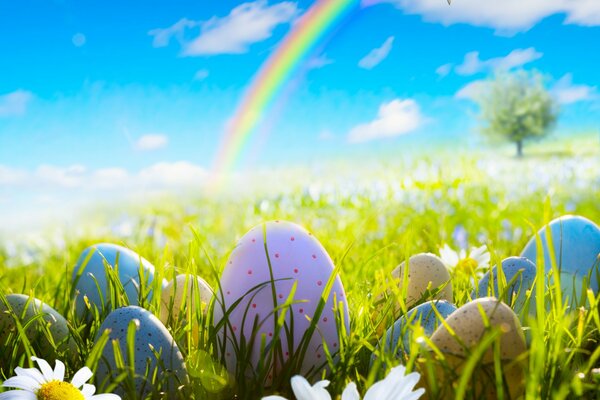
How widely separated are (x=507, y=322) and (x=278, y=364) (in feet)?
1.35

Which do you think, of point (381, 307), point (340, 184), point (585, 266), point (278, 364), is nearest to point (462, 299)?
point (381, 307)

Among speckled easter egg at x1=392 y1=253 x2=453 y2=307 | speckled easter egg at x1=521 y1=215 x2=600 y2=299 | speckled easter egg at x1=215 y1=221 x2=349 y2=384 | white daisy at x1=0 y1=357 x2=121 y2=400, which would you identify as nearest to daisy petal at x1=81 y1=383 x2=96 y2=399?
white daisy at x1=0 y1=357 x2=121 y2=400

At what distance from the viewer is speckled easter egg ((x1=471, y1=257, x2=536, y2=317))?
1.27 m

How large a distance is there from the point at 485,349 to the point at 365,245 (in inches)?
85.0

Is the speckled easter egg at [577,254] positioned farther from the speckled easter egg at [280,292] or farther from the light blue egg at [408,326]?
the speckled easter egg at [280,292]

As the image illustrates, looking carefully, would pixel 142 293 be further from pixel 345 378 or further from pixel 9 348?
pixel 345 378

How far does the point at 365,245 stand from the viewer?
3.06m

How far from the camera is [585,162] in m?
7.22

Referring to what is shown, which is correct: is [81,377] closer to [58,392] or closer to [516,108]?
[58,392]

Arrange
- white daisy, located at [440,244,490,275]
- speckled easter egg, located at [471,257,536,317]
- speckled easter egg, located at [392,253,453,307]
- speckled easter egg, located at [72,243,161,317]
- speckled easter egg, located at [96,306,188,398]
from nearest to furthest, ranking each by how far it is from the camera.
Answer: speckled easter egg, located at [96,306,188,398] < speckled easter egg, located at [471,257,536,317] < speckled easter egg, located at [392,253,453,307] < speckled easter egg, located at [72,243,161,317] < white daisy, located at [440,244,490,275]

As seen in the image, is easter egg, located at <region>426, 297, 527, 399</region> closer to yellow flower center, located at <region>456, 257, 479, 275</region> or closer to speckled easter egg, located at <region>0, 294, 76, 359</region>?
speckled easter egg, located at <region>0, 294, 76, 359</region>

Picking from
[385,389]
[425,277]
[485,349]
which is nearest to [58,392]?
[385,389]

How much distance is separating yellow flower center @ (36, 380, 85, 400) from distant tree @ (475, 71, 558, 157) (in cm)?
2646

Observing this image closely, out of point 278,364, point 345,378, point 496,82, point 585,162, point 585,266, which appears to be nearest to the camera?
point 345,378
